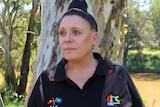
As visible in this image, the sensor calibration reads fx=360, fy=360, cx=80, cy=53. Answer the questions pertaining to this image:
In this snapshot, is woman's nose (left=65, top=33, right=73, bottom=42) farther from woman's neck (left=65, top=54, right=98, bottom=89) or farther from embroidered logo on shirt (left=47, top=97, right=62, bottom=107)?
embroidered logo on shirt (left=47, top=97, right=62, bottom=107)

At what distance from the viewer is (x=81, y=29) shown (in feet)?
5.85

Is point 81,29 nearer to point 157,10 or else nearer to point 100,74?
point 100,74

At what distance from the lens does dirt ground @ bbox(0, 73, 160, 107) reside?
2061 centimetres

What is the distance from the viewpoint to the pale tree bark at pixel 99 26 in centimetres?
281

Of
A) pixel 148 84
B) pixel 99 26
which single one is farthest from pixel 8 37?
pixel 148 84

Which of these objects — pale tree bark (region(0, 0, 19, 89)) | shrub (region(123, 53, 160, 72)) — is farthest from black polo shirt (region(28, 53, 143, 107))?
shrub (region(123, 53, 160, 72))

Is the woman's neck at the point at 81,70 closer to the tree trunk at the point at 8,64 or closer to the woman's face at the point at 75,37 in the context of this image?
the woman's face at the point at 75,37

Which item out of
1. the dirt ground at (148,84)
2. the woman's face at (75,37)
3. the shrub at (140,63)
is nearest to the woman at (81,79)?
the woman's face at (75,37)

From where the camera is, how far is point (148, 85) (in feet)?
83.5

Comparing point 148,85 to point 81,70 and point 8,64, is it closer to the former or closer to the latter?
point 8,64

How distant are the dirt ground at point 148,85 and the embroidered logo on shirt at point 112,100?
18267 mm

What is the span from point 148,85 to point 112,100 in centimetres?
2422

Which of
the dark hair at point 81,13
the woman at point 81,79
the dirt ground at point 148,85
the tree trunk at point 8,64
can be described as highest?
the dark hair at point 81,13

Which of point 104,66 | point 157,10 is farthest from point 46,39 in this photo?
point 157,10
